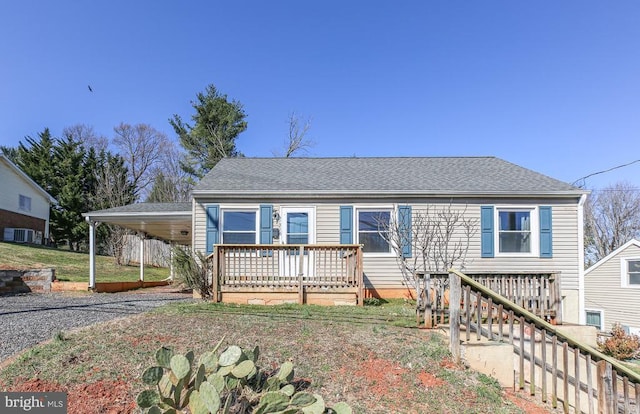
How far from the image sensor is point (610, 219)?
2911cm

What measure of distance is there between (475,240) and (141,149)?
88.1 ft

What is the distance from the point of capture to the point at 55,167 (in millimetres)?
25234

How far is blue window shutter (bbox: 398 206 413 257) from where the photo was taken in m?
9.73

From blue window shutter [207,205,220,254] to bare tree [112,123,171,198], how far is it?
70.0 ft

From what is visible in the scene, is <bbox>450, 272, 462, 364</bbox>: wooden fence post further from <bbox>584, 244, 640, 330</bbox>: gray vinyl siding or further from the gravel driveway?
<bbox>584, 244, 640, 330</bbox>: gray vinyl siding

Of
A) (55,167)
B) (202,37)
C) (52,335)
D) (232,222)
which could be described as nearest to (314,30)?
(202,37)

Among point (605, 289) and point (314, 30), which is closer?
point (314, 30)

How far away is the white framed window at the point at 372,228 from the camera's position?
10.0m

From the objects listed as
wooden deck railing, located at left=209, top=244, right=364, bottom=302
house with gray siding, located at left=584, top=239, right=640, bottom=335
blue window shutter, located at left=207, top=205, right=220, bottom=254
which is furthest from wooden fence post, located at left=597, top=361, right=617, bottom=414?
house with gray siding, located at left=584, top=239, right=640, bottom=335

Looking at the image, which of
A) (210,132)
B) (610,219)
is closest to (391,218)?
(210,132)

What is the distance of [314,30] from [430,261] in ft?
34.5

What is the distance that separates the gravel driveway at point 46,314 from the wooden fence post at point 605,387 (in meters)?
6.58

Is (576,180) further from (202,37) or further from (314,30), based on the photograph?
(202,37)

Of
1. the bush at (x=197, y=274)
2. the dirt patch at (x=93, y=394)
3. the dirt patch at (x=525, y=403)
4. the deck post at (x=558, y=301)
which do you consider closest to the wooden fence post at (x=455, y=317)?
the dirt patch at (x=525, y=403)
